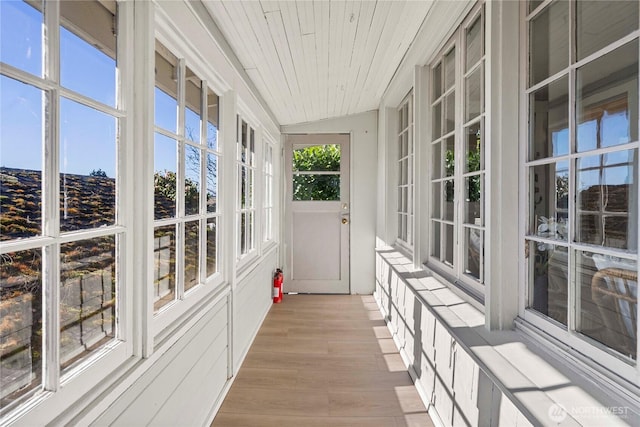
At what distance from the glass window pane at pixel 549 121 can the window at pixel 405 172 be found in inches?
72.4

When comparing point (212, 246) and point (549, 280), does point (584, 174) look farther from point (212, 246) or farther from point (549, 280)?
point (212, 246)

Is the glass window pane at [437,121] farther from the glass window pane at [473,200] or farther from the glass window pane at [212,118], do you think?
the glass window pane at [212,118]

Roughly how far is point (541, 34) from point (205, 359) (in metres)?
2.20

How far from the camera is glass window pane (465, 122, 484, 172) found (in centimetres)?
184

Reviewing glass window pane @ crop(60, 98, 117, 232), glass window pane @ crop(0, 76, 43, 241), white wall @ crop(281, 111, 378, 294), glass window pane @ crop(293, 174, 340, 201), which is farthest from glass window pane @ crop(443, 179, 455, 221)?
glass window pane @ crop(293, 174, 340, 201)

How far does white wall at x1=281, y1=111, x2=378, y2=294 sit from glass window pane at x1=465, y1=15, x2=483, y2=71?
2.64 metres

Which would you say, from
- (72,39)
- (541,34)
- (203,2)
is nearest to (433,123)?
(541,34)

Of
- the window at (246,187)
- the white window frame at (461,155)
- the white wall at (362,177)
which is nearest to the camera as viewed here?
the white window frame at (461,155)

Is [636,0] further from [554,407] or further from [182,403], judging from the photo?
[182,403]

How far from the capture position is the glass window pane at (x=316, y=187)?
189 inches

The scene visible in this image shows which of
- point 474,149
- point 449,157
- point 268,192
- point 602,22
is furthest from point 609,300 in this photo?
point 268,192

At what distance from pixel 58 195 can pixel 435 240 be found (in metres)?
2.42

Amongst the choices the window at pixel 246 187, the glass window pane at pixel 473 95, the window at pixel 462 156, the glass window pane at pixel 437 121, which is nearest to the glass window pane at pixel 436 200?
the window at pixel 462 156

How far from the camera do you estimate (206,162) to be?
1.95 m
